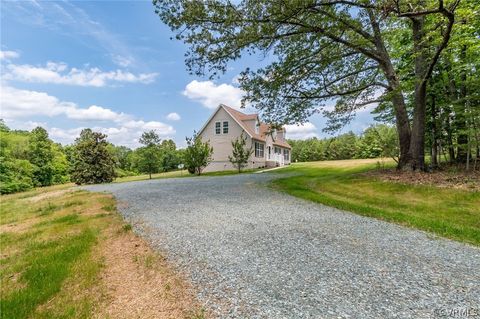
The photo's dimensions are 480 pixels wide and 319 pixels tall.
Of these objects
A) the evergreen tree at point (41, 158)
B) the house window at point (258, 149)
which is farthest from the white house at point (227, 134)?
the evergreen tree at point (41, 158)

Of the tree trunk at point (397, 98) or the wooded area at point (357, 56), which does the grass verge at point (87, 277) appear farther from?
the tree trunk at point (397, 98)

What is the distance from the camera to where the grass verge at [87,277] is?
9.84ft

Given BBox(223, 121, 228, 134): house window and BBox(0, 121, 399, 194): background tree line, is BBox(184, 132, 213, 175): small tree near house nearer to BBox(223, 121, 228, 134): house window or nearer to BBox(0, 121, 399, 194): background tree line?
BBox(0, 121, 399, 194): background tree line

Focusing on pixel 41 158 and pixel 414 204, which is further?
pixel 41 158

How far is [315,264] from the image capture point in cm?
Answer: 394

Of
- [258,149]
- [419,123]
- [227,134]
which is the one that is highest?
[227,134]

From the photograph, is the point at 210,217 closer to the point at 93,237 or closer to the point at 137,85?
the point at 93,237

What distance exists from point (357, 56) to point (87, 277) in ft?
45.4

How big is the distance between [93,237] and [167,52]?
988 cm

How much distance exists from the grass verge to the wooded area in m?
7.43

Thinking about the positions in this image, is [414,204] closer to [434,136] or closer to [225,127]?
[434,136]

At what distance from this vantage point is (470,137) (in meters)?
10.2

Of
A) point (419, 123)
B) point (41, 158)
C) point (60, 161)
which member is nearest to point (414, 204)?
point (419, 123)

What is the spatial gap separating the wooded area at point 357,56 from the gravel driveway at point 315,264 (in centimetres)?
609
